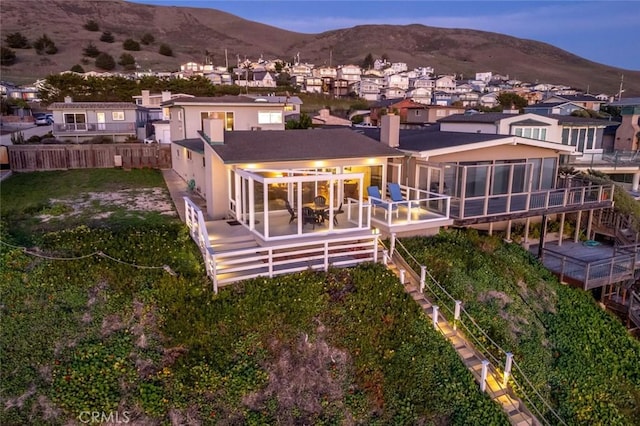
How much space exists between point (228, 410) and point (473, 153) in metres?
13.2

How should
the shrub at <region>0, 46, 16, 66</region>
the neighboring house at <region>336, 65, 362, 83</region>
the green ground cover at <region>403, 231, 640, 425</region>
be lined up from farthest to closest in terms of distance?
the neighboring house at <region>336, 65, 362, 83</region> < the shrub at <region>0, 46, 16, 66</region> < the green ground cover at <region>403, 231, 640, 425</region>

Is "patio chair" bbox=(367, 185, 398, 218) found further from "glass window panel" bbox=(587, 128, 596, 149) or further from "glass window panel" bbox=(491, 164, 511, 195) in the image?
"glass window panel" bbox=(587, 128, 596, 149)

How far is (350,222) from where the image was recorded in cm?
1466

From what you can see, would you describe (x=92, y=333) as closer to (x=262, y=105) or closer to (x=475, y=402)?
(x=475, y=402)

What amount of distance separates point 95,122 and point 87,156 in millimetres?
8707

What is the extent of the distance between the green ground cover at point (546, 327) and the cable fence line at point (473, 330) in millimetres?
143

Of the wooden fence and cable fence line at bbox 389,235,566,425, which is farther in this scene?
the wooden fence

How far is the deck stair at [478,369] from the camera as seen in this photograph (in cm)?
1002

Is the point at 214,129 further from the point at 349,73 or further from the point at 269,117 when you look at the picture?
the point at 349,73

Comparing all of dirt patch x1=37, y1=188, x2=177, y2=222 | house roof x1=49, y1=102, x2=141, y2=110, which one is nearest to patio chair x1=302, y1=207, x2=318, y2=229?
dirt patch x1=37, y1=188, x2=177, y2=222

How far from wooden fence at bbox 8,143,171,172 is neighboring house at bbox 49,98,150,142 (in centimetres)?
751

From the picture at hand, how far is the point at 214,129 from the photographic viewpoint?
1509 cm

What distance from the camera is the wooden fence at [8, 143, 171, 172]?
2594 centimetres

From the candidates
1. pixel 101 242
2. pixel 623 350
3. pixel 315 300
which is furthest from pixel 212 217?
pixel 623 350
